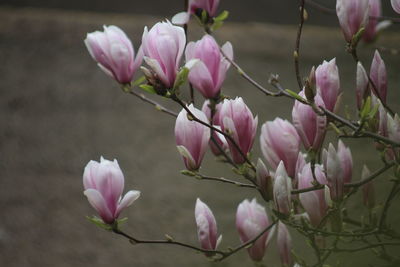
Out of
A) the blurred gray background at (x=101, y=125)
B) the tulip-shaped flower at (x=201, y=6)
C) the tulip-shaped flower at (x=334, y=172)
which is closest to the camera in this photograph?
the tulip-shaped flower at (x=334, y=172)

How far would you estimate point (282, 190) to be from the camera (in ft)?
1.53

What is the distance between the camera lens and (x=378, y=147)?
532 mm

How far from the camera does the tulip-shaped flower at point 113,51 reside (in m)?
0.54

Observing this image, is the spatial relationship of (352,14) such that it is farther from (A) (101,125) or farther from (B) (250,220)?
(A) (101,125)

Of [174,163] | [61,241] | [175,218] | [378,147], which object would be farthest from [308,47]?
[378,147]

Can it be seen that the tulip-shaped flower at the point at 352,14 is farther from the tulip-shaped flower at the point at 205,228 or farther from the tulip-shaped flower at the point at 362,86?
the tulip-shaped flower at the point at 205,228

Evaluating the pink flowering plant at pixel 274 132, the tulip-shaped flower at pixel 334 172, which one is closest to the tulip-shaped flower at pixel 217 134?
the pink flowering plant at pixel 274 132

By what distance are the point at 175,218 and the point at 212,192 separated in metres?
0.11

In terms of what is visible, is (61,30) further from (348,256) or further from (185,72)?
(348,256)

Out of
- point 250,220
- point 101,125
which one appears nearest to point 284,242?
point 250,220

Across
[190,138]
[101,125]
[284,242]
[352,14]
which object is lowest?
[101,125]

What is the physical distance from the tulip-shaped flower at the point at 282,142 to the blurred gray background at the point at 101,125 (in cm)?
60

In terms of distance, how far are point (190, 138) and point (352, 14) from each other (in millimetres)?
169

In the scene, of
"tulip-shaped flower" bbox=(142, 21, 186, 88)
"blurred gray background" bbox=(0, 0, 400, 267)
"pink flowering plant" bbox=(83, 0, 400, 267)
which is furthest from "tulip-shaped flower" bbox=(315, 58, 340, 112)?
"blurred gray background" bbox=(0, 0, 400, 267)
